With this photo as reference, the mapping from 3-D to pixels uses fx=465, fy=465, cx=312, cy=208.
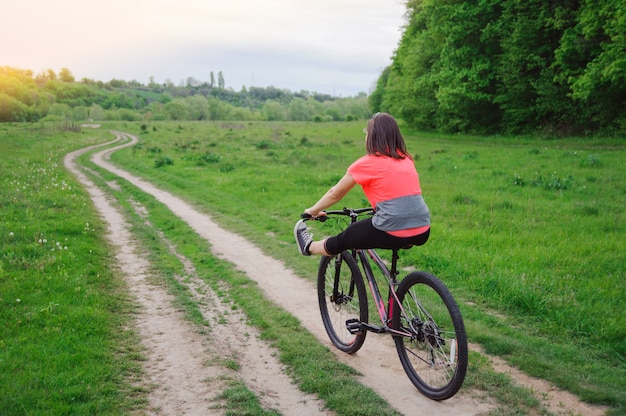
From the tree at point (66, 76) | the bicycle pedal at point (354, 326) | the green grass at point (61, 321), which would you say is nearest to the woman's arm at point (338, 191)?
the bicycle pedal at point (354, 326)

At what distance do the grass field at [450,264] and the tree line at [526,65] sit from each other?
979cm

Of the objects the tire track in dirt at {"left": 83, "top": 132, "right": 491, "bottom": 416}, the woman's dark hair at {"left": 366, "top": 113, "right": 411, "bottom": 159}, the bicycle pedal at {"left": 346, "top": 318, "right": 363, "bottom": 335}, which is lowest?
the tire track in dirt at {"left": 83, "top": 132, "right": 491, "bottom": 416}

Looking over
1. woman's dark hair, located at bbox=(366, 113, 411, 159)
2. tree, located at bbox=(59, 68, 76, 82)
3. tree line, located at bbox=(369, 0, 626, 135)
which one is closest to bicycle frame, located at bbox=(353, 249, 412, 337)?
woman's dark hair, located at bbox=(366, 113, 411, 159)

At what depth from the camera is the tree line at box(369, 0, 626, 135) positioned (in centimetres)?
2577

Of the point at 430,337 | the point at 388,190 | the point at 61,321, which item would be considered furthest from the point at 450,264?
the point at 61,321

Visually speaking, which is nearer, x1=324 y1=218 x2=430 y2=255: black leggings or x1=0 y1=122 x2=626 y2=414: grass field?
x1=324 y1=218 x2=430 y2=255: black leggings

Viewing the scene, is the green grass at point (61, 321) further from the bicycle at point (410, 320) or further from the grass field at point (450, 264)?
the bicycle at point (410, 320)

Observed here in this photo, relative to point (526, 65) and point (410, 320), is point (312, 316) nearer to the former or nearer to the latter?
point (410, 320)

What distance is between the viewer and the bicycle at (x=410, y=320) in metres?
4.14

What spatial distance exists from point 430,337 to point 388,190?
57.3 inches

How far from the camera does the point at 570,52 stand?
28094 mm

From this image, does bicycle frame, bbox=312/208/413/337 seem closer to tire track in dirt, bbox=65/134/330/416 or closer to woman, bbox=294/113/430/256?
woman, bbox=294/113/430/256

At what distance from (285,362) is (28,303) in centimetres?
392

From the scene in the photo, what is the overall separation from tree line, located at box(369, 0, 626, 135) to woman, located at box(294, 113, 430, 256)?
24612 mm
